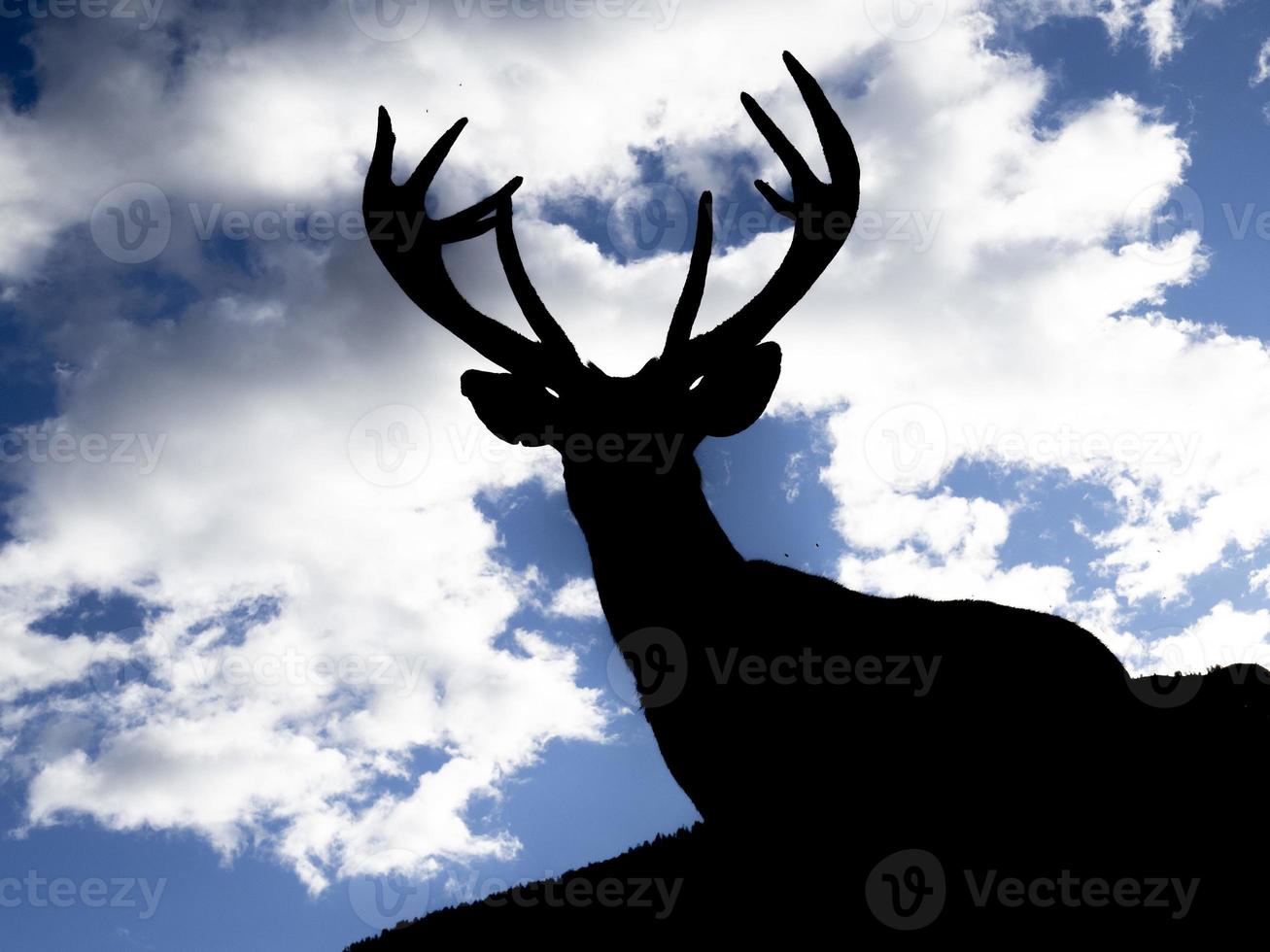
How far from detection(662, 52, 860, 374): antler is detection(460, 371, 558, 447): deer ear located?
650 mm

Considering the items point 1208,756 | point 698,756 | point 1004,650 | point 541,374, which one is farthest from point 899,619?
point 541,374

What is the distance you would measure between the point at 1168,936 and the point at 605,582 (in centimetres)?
232

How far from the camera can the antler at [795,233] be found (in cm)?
539

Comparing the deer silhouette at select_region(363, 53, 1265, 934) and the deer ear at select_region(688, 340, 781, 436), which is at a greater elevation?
the deer ear at select_region(688, 340, 781, 436)

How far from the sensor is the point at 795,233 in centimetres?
582
